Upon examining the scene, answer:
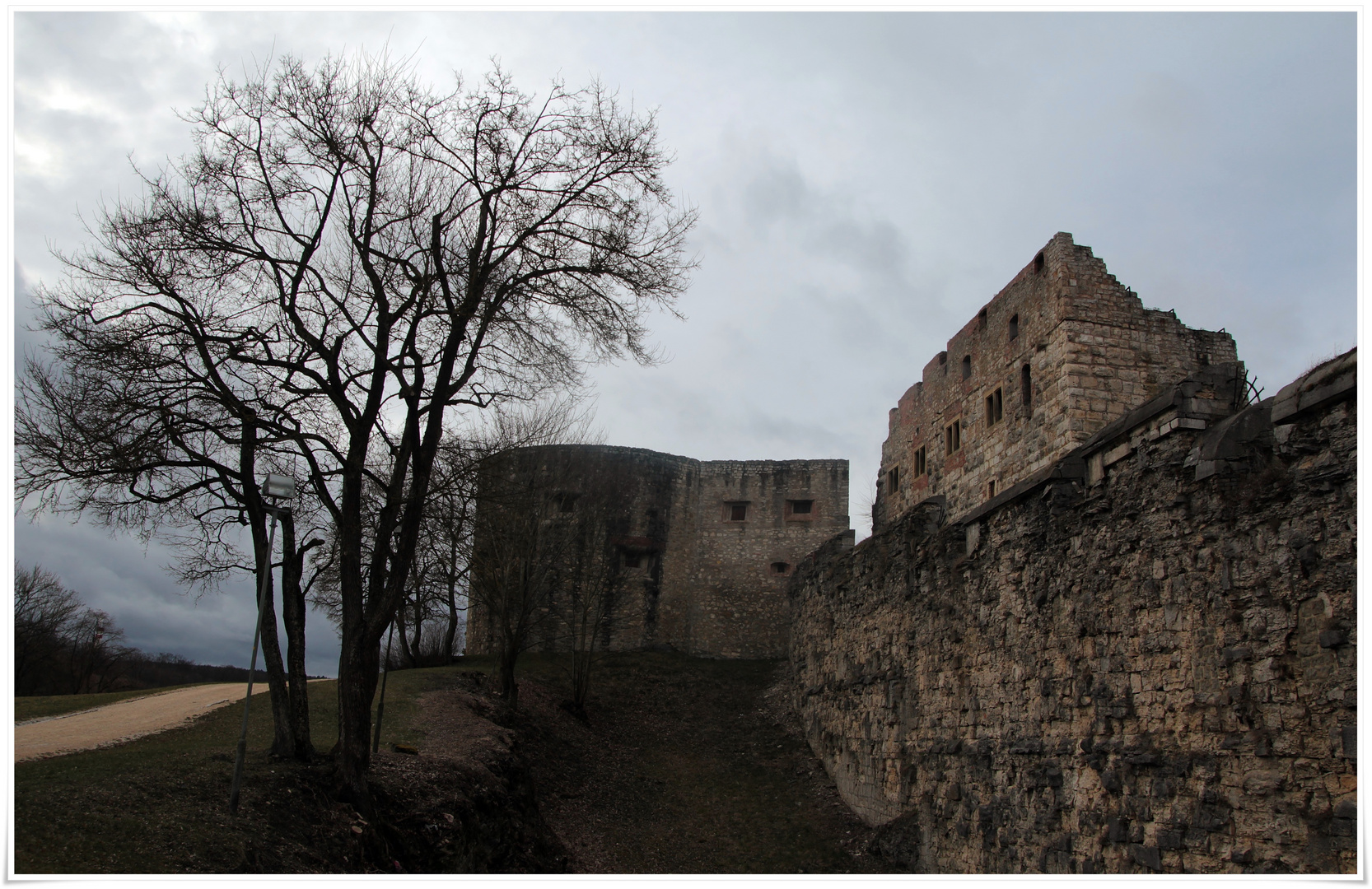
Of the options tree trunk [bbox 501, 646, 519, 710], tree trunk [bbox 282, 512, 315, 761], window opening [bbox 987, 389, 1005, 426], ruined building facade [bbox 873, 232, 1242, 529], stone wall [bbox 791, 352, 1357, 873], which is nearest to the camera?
stone wall [bbox 791, 352, 1357, 873]

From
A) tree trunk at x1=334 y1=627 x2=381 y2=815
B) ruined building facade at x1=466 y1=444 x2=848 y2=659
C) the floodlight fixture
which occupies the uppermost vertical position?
ruined building facade at x1=466 y1=444 x2=848 y2=659

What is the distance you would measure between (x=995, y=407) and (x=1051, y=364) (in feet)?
7.68

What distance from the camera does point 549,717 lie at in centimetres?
2041

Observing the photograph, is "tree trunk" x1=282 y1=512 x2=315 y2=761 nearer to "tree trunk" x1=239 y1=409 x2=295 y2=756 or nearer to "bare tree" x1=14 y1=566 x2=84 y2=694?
"tree trunk" x1=239 y1=409 x2=295 y2=756

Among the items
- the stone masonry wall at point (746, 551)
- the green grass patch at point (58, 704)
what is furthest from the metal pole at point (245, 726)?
the stone masonry wall at point (746, 551)

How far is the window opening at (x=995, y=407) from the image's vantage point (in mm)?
18172

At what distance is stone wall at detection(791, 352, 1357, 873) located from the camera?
19.0 ft

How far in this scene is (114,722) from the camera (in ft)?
48.0

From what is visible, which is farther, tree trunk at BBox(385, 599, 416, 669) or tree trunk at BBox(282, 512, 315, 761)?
tree trunk at BBox(385, 599, 416, 669)

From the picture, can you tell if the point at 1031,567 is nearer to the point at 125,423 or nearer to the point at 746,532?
the point at 125,423

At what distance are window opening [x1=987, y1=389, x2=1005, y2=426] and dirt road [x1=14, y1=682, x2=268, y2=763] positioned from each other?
1679 centimetres

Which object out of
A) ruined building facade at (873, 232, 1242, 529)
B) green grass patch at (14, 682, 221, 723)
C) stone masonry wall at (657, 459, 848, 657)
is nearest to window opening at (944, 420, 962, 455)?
ruined building facade at (873, 232, 1242, 529)

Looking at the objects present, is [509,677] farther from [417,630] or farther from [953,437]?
[953,437]
